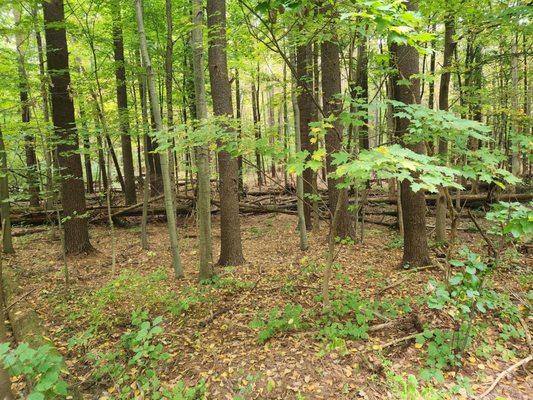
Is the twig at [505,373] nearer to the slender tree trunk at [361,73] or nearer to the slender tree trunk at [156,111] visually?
the slender tree trunk at [361,73]

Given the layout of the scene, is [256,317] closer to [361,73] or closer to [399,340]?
[399,340]

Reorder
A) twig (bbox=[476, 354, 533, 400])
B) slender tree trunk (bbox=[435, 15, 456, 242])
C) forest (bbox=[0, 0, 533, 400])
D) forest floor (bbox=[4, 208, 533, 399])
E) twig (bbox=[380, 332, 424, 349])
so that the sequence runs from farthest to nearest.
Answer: slender tree trunk (bbox=[435, 15, 456, 242]) < twig (bbox=[380, 332, 424, 349]) < forest floor (bbox=[4, 208, 533, 399]) < forest (bbox=[0, 0, 533, 400]) < twig (bbox=[476, 354, 533, 400])

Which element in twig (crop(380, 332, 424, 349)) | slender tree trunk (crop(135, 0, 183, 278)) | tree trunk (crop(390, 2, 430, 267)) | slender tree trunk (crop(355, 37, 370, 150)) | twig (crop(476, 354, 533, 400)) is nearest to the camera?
twig (crop(476, 354, 533, 400))

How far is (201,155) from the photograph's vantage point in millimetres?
6410

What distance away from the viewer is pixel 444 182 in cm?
285

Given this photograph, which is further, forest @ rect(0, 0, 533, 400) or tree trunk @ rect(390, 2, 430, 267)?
tree trunk @ rect(390, 2, 430, 267)

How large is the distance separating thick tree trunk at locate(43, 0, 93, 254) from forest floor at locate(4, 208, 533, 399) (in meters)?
0.80

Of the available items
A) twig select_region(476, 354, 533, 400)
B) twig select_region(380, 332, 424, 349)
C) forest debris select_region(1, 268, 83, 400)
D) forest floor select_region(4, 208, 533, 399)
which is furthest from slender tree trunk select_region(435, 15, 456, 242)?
forest debris select_region(1, 268, 83, 400)

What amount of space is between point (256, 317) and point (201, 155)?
319 centimetres

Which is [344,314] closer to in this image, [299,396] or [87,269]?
[299,396]

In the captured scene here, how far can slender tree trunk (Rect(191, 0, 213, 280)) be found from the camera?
19.4 ft

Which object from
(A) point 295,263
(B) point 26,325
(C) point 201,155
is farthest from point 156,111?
(A) point 295,263

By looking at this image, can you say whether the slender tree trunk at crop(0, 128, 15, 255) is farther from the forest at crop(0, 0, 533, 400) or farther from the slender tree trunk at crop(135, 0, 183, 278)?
the slender tree trunk at crop(135, 0, 183, 278)

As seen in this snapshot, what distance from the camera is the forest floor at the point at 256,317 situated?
3.70 meters
